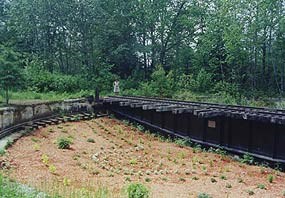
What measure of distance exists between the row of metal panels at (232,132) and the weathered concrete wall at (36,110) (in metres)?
5.00

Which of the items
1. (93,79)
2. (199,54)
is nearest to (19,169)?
(93,79)

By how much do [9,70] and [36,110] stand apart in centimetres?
235

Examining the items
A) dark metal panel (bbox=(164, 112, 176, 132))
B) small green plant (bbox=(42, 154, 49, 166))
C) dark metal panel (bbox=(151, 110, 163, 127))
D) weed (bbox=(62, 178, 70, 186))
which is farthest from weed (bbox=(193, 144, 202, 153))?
weed (bbox=(62, 178, 70, 186))

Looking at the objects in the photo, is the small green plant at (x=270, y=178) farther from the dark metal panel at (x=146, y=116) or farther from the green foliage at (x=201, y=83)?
the green foliage at (x=201, y=83)

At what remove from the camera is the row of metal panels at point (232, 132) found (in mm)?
13102

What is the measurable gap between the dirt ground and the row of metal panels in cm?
89

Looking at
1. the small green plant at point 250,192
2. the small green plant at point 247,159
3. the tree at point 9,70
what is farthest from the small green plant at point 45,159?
the small green plant at point 247,159

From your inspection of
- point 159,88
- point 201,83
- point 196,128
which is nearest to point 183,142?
point 196,128

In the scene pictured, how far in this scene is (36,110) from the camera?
17797 mm

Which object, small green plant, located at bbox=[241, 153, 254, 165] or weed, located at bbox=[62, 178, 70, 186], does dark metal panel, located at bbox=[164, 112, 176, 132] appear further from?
weed, located at bbox=[62, 178, 70, 186]

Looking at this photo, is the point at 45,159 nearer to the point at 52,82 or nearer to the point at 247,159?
the point at 247,159

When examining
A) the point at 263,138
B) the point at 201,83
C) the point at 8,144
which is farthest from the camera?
the point at 201,83

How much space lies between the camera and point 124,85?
29.8 metres

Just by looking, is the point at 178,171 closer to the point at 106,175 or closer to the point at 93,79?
the point at 106,175
